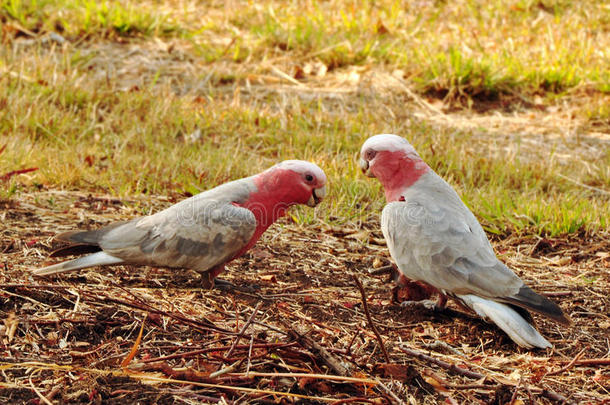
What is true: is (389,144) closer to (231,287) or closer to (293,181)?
(293,181)

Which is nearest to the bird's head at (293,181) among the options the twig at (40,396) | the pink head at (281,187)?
the pink head at (281,187)

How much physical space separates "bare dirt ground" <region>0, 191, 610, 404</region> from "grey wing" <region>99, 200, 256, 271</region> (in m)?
0.15

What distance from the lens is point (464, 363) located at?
2520 mm

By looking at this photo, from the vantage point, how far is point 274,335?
255cm

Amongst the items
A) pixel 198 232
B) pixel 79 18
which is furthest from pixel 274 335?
pixel 79 18

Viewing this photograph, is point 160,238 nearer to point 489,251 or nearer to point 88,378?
point 88,378

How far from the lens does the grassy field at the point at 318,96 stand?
4551mm

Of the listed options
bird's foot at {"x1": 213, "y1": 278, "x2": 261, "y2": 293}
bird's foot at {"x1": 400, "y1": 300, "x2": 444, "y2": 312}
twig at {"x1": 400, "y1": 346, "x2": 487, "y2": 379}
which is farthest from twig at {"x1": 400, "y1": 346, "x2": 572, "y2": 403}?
bird's foot at {"x1": 213, "y1": 278, "x2": 261, "y2": 293}

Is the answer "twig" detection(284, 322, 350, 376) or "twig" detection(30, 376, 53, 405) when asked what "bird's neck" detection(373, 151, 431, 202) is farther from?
"twig" detection(30, 376, 53, 405)

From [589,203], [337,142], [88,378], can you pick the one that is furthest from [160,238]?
[589,203]

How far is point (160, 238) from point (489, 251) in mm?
1479

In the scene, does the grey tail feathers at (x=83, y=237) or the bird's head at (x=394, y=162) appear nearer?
the grey tail feathers at (x=83, y=237)

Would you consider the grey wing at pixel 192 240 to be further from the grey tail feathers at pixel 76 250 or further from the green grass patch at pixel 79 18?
the green grass patch at pixel 79 18

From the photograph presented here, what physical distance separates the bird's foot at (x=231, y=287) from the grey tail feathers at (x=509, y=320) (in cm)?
96
